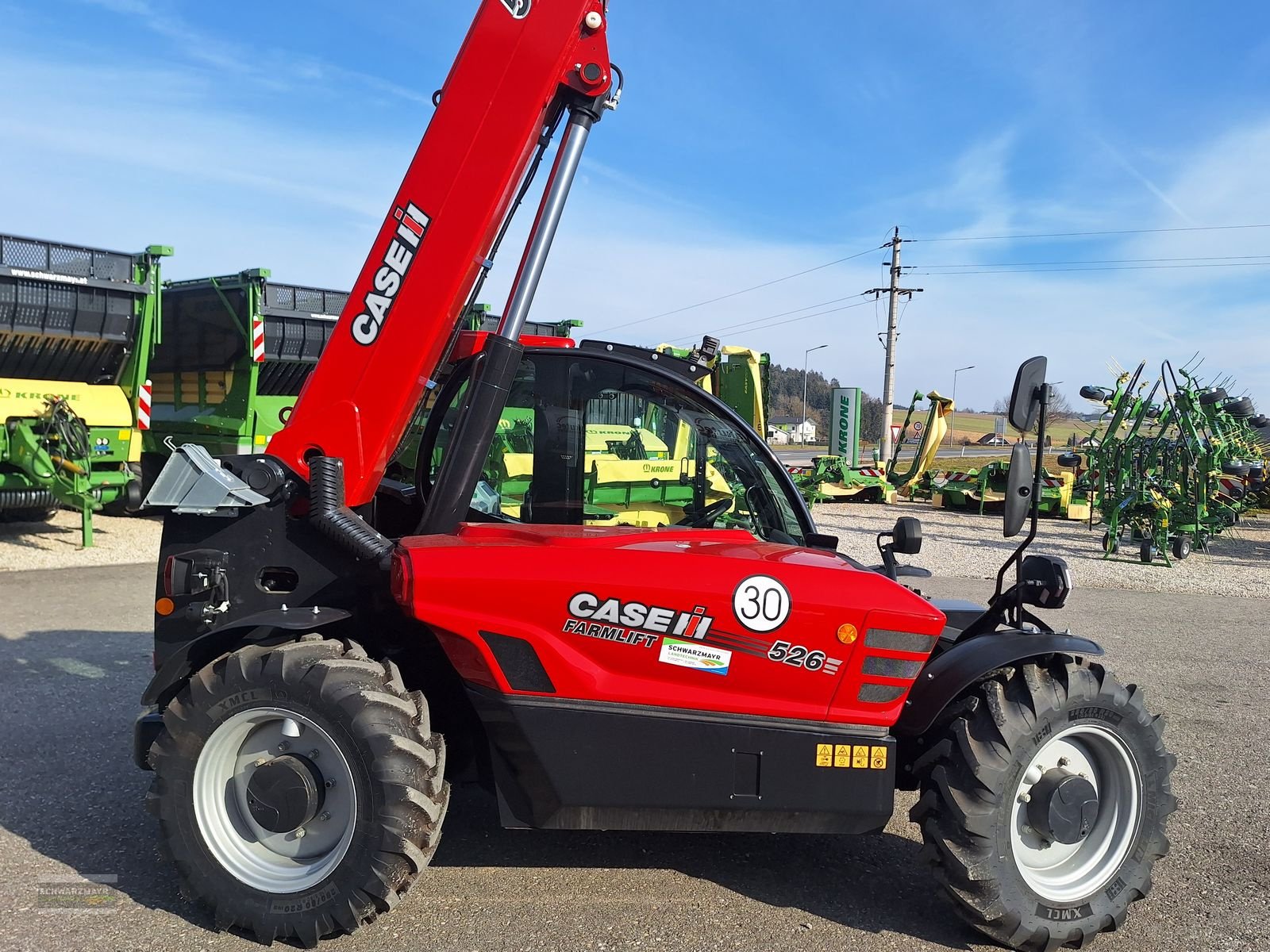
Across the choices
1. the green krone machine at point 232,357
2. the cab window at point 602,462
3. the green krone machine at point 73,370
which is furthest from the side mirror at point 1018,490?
the green krone machine at point 232,357

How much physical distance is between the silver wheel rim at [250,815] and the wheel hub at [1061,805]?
2.33 metres

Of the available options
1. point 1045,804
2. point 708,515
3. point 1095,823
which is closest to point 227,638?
point 708,515

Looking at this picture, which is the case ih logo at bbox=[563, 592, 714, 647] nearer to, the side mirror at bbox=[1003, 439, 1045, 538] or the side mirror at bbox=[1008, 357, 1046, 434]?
the side mirror at bbox=[1003, 439, 1045, 538]

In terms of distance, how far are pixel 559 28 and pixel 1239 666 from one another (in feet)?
23.9

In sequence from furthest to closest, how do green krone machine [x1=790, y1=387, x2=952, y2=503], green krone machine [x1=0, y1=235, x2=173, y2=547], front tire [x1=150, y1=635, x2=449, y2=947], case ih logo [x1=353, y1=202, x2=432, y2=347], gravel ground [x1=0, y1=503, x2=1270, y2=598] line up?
green krone machine [x1=790, y1=387, x2=952, y2=503] < gravel ground [x1=0, y1=503, x2=1270, y2=598] < green krone machine [x1=0, y1=235, x2=173, y2=547] < case ih logo [x1=353, y1=202, x2=432, y2=347] < front tire [x1=150, y1=635, x2=449, y2=947]

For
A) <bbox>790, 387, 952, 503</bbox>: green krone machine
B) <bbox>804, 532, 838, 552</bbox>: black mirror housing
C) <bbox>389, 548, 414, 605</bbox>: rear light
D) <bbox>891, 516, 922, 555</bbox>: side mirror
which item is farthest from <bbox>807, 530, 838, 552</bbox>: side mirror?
<bbox>790, 387, 952, 503</bbox>: green krone machine

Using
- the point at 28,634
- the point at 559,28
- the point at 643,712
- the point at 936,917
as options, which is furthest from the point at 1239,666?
the point at 28,634

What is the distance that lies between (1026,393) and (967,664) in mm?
978

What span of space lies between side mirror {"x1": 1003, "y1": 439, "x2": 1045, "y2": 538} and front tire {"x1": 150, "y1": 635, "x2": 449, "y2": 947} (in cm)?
208

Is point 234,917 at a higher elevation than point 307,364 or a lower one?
lower

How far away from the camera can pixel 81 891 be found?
3.31m

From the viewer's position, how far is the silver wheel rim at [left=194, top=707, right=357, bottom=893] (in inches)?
124

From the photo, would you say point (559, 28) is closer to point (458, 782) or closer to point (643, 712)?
point (643, 712)

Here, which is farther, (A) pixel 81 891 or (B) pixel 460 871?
(B) pixel 460 871
